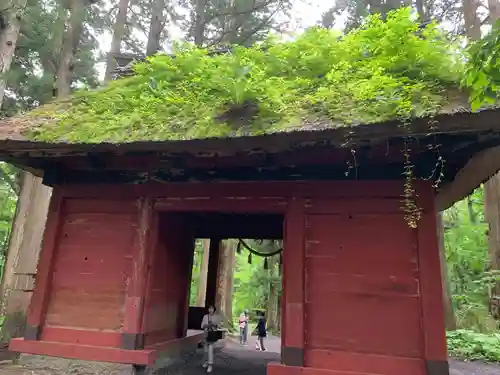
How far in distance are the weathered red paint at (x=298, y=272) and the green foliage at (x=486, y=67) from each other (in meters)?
2.11

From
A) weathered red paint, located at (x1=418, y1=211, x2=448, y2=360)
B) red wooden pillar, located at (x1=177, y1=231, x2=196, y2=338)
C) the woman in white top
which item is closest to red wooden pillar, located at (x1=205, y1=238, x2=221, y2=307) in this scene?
red wooden pillar, located at (x1=177, y1=231, x2=196, y2=338)

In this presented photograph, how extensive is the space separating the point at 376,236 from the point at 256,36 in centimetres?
1082

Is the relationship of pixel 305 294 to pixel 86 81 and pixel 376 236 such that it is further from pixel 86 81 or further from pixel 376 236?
pixel 86 81

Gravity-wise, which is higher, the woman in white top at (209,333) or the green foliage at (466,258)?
the green foliage at (466,258)

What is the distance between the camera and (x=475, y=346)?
9539 mm

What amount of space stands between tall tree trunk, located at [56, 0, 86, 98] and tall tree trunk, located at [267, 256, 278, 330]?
13.8 meters

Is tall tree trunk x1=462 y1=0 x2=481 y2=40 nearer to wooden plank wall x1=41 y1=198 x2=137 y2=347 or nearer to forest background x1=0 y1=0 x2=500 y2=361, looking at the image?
forest background x1=0 y1=0 x2=500 y2=361

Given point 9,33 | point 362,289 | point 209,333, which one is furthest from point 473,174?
point 9,33

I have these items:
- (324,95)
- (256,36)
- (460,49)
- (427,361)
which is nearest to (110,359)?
(427,361)

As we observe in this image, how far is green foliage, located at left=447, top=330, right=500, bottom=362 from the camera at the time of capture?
9164mm

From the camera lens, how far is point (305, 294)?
5301mm

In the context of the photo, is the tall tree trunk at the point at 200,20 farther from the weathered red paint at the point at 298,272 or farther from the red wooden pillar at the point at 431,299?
the red wooden pillar at the point at 431,299

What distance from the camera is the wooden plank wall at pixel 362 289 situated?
16.0 feet

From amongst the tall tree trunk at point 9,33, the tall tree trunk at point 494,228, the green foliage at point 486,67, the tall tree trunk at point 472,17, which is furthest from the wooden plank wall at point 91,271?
the tall tree trunk at point 472,17
